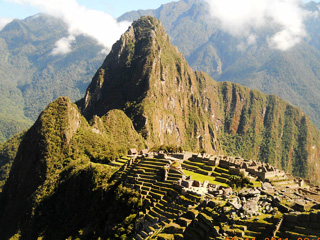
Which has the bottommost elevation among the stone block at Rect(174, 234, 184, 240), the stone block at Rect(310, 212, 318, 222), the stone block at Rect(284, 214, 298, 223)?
the stone block at Rect(174, 234, 184, 240)

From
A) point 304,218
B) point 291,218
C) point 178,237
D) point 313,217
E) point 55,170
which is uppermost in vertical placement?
point 55,170

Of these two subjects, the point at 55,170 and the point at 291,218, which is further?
→ the point at 55,170

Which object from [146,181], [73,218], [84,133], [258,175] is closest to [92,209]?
[73,218]

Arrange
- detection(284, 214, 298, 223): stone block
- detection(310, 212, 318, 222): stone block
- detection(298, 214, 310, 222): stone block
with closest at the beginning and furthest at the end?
1. detection(310, 212, 318, 222): stone block
2. detection(298, 214, 310, 222): stone block
3. detection(284, 214, 298, 223): stone block

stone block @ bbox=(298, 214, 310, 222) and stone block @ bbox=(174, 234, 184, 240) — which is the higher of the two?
stone block @ bbox=(298, 214, 310, 222)

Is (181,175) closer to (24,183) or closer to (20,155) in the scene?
(24,183)

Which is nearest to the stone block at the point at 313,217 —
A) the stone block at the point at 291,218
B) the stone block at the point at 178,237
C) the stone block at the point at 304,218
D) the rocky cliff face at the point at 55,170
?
the stone block at the point at 304,218

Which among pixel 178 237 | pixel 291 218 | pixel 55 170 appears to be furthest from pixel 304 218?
pixel 55 170

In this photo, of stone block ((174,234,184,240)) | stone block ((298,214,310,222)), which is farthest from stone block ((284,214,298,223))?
stone block ((174,234,184,240))

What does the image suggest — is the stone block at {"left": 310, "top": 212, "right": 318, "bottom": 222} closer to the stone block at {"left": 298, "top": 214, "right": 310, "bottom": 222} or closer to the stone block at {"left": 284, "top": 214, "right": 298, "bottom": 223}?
the stone block at {"left": 298, "top": 214, "right": 310, "bottom": 222}

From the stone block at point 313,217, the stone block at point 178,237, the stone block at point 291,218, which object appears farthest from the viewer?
the stone block at point 178,237

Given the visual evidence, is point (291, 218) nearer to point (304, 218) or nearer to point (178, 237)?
point (304, 218)

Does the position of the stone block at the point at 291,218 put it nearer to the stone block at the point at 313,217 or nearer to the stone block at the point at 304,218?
the stone block at the point at 304,218

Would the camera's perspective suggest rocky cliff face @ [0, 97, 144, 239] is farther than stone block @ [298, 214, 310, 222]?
Yes
